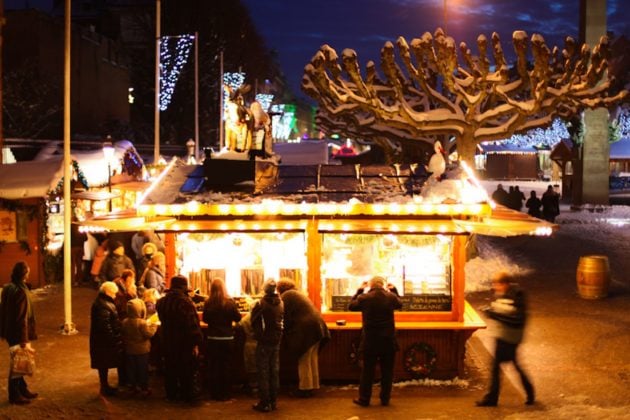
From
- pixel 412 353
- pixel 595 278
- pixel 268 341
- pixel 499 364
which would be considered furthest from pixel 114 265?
pixel 595 278

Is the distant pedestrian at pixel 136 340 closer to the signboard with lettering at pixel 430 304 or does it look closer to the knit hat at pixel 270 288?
the knit hat at pixel 270 288

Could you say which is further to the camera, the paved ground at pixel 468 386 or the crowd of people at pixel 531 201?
the crowd of people at pixel 531 201

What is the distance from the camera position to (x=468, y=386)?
9766 millimetres

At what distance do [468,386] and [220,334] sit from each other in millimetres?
3399

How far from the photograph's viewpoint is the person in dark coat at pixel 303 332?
919 centimetres

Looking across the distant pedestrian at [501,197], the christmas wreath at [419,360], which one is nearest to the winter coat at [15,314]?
the christmas wreath at [419,360]

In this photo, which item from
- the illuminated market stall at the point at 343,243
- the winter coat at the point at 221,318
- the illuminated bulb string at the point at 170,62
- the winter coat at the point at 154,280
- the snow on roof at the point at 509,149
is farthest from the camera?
the snow on roof at the point at 509,149

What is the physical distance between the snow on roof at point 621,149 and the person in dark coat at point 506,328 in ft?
136

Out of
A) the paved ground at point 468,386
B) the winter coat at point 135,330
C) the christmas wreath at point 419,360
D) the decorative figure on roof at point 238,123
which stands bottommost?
the paved ground at point 468,386

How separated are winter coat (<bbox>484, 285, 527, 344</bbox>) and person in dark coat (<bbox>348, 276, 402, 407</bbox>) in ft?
3.96

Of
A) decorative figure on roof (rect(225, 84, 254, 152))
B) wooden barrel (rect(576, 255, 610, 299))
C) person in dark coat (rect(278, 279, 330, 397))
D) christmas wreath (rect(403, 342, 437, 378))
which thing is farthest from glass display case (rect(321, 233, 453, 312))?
wooden barrel (rect(576, 255, 610, 299))

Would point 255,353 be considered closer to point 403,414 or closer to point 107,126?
point 403,414

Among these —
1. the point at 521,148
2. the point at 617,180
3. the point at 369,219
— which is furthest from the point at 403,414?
the point at 521,148

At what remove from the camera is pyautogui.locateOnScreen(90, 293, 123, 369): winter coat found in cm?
914
